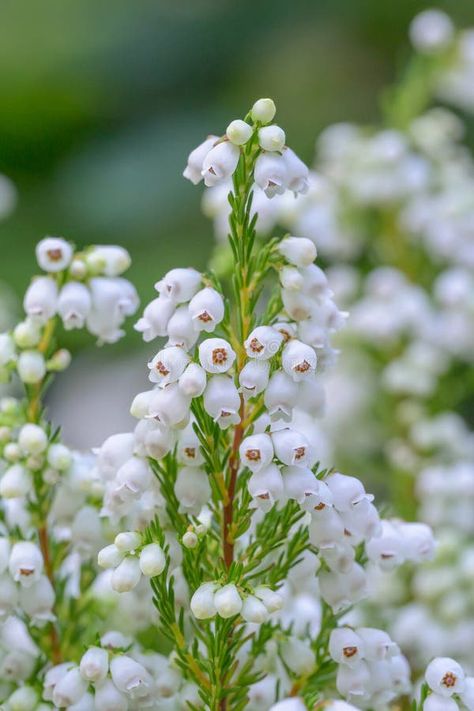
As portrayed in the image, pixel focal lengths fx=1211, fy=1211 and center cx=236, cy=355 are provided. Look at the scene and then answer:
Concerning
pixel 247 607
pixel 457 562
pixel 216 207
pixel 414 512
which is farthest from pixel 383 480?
pixel 247 607

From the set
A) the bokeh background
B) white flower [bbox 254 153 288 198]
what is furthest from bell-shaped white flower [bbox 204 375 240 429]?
the bokeh background

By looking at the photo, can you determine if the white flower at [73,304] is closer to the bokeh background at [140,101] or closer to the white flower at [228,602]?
the white flower at [228,602]

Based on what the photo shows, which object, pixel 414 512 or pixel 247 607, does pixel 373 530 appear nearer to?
pixel 247 607

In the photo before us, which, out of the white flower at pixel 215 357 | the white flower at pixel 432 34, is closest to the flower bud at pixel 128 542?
the white flower at pixel 215 357

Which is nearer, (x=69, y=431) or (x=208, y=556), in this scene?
(x=208, y=556)

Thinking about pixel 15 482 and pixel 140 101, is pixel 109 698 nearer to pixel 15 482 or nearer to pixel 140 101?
pixel 15 482

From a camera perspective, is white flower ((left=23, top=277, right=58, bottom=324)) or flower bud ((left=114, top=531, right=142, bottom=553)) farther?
white flower ((left=23, top=277, right=58, bottom=324))

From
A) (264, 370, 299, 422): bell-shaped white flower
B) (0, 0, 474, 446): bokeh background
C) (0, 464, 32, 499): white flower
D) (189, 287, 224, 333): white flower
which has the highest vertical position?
(0, 0, 474, 446): bokeh background

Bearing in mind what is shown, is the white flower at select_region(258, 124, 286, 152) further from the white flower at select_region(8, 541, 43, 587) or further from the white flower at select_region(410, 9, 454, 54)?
the white flower at select_region(410, 9, 454, 54)
